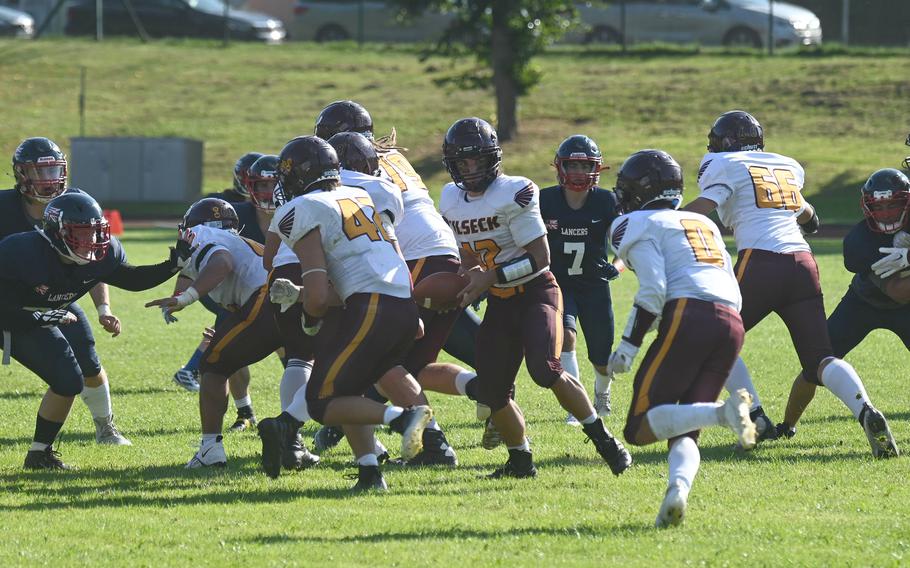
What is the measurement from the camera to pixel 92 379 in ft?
24.3

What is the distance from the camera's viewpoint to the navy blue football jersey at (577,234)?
7969 mm

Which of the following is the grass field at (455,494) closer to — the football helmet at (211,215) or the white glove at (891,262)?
the white glove at (891,262)

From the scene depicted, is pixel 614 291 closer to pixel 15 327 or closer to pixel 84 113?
pixel 15 327

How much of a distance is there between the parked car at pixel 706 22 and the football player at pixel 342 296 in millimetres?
26737

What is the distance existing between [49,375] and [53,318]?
396 millimetres

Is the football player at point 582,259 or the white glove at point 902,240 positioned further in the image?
the football player at point 582,259

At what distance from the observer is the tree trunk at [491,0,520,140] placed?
26516mm

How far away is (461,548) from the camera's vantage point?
201 inches

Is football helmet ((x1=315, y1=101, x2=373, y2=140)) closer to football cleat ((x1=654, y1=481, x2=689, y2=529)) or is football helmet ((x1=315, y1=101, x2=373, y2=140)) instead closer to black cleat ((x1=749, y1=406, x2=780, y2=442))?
black cleat ((x1=749, y1=406, x2=780, y2=442))

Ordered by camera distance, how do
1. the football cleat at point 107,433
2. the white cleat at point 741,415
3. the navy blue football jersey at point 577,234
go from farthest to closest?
the navy blue football jersey at point 577,234 → the football cleat at point 107,433 → the white cleat at point 741,415

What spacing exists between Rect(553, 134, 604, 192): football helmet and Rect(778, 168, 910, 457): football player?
4.81 feet

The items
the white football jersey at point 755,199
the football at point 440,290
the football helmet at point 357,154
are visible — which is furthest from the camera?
the white football jersey at point 755,199

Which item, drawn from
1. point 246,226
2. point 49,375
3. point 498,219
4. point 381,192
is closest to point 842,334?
point 498,219

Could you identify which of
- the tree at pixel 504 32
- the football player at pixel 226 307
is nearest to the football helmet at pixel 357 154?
the football player at pixel 226 307
